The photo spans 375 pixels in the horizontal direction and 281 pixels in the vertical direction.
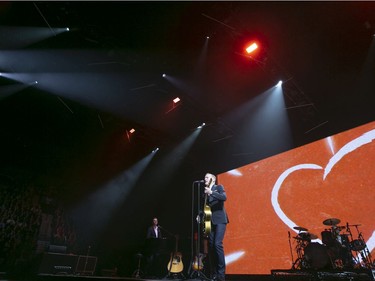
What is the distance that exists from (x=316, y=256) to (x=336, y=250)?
0.36 meters

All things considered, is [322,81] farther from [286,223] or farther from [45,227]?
[45,227]

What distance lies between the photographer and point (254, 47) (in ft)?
16.6

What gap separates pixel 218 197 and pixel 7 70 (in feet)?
18.1

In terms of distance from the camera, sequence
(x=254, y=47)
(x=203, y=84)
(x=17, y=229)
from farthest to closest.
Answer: (x=17, y=229) < (x=203, y=84) < (x=254, y=47)

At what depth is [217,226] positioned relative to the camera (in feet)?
12.4

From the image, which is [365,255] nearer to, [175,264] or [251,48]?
[251,48]

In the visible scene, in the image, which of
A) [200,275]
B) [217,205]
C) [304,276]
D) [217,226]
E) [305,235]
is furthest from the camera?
[305,235]

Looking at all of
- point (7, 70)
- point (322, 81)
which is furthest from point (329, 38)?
point (7, 70)

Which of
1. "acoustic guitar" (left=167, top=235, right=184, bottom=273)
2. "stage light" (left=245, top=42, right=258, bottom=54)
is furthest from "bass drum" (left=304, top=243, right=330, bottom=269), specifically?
"stage light" (left=245, top=42, right=258, bottom=54)

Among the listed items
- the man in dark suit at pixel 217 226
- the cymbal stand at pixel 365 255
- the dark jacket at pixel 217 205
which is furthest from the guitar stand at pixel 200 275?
the cymbal stand at pixel 365 255

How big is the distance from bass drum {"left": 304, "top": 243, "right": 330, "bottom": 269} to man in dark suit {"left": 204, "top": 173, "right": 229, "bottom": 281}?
6.41 ft

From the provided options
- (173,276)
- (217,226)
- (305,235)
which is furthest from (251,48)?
(173,276)

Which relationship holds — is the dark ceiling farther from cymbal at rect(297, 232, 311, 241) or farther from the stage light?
cymbal at rect(297, 232, 311, 241)

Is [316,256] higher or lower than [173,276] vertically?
higher
